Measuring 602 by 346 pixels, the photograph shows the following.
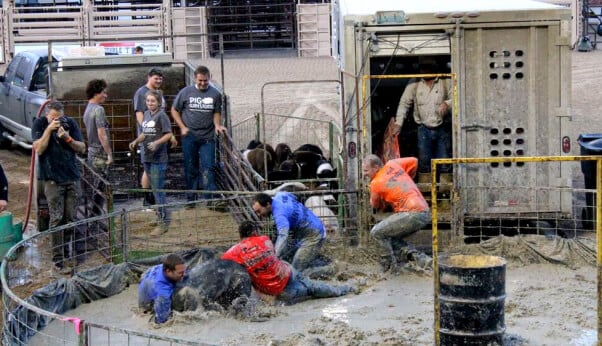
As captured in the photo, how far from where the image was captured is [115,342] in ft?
33.3

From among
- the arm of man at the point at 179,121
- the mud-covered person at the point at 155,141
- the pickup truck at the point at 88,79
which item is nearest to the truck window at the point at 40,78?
the pickup truck at the point at 88,79

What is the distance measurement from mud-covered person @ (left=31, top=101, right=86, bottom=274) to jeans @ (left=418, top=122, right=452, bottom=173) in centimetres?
427

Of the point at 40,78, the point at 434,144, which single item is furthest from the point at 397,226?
the point at 40,78

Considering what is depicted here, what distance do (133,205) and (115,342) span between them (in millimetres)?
5280

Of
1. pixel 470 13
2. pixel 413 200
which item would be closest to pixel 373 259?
pixel 413 200

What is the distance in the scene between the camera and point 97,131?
14.3 metres

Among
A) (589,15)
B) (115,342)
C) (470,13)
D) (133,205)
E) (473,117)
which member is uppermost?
(589,15)

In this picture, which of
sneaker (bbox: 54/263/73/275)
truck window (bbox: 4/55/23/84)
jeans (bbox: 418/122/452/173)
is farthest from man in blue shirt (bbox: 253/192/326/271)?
truck window (bbox: 4/55/23/84)

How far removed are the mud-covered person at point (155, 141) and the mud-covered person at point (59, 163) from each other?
118 centimetres

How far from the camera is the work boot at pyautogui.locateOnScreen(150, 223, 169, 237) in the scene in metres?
13.4

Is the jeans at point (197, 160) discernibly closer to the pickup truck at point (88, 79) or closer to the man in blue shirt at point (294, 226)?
the pickup truck at point (88, 79)

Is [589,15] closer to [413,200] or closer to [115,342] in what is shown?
[413,200]

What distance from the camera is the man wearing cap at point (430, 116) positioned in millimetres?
14477

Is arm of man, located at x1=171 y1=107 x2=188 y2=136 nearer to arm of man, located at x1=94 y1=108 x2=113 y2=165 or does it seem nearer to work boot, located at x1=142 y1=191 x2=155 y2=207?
work boot, located at x1=142 y1=191 x2=155 y2=207
